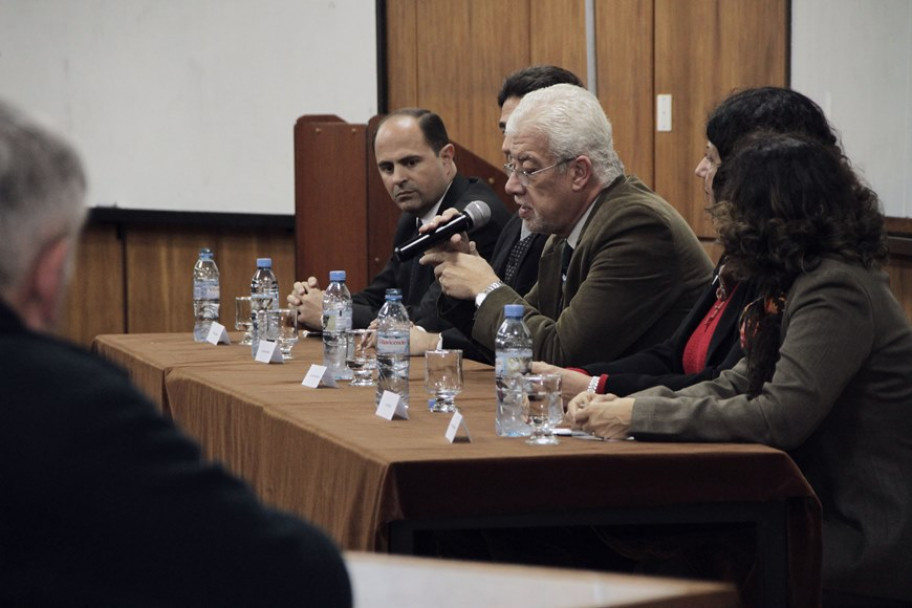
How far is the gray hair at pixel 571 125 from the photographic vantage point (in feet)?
10.5

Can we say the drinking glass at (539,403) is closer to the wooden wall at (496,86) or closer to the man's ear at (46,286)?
the man's ear at (46,286)

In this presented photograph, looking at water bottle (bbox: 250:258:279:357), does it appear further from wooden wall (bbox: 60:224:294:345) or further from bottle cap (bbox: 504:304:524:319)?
wooden wall (bbox: 60:224:294:345)

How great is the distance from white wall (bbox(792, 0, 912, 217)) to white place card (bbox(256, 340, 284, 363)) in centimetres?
197

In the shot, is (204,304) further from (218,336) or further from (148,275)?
(148,275)

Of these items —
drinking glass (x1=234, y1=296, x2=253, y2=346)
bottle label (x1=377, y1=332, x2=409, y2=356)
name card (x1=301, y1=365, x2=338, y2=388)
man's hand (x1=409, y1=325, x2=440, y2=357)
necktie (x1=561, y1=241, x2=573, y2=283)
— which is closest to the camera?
bottle label (x1=377, y1=332, x2=409, y2=356)

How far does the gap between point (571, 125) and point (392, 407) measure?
1.05 metres

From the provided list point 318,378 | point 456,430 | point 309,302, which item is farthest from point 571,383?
point 309,302

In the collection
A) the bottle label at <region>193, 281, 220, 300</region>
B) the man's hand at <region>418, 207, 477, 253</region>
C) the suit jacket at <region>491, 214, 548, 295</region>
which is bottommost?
the bottle label at <region>193, 281, 220, 300</region>

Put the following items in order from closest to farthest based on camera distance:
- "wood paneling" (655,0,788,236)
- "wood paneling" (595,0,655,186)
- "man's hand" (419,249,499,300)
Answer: "man's hand" (419,249,499,300) → "wood paneling" (655,0,788,236) → "wood paneling" (595,0,655,186)

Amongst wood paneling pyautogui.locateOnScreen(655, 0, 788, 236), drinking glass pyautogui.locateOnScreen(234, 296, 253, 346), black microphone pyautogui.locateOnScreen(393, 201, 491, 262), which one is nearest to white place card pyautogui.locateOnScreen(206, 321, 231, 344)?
drinking glass pyautogui.locateOnScreen(234, 296, 253, 346)

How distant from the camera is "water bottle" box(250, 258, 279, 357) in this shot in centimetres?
369

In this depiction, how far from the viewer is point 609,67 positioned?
589 centimetres

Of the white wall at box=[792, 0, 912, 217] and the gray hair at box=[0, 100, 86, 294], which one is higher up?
the white wall at box=[792, 0, 912, 217]

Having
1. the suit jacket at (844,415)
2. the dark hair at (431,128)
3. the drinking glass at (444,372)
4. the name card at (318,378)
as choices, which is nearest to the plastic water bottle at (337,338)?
the name card at (318,378)
